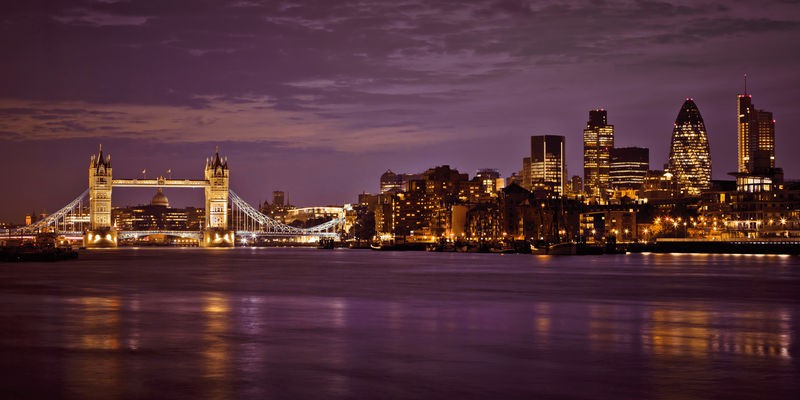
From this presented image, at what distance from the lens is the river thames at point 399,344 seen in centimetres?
1859

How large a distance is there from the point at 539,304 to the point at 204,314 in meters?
13.0

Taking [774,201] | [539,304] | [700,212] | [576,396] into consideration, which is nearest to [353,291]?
[539,304]

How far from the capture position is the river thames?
61.0ft

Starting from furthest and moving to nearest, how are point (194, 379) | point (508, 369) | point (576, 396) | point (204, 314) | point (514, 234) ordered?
point (514, 234), point (204, 314), point (508, 369), point (194, 379), point (576, 396)

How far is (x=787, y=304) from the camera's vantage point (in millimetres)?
39188

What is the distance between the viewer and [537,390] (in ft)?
60.1

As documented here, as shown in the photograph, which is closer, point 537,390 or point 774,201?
point 537,390

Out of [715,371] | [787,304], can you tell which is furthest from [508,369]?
[787,304]

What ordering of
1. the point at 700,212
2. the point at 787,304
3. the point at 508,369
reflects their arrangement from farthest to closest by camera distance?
1. the point at 700,212
2. the point at 787,304
3. the point at 508,369

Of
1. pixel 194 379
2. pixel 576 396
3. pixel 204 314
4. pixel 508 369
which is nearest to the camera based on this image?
pixel 576 396

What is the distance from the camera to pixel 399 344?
2516 centimetres

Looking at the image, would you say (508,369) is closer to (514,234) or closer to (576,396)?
(576,396)

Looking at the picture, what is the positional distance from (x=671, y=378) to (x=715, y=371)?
4.69 ft

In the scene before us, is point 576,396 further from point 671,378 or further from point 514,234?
point 514,234
